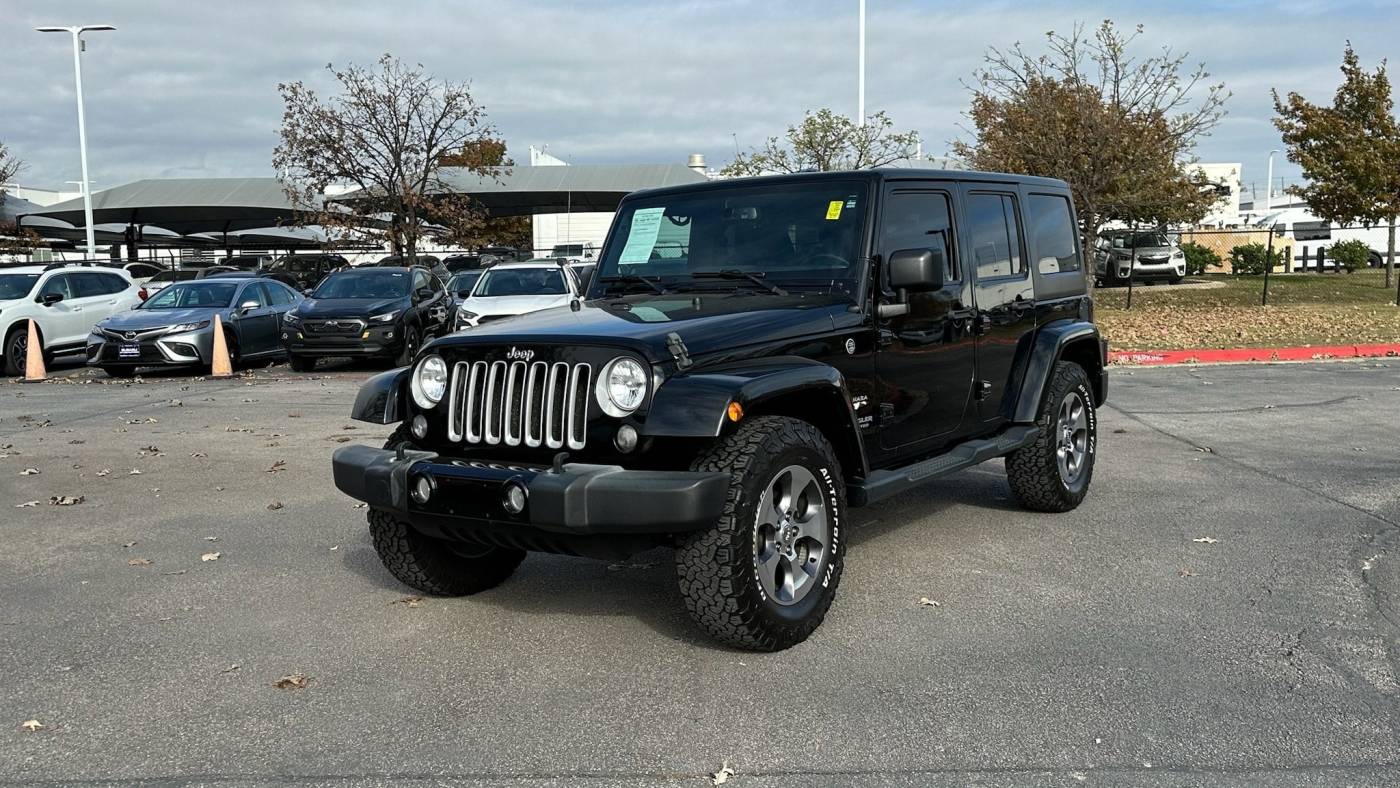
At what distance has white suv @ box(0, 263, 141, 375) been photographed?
1752cm

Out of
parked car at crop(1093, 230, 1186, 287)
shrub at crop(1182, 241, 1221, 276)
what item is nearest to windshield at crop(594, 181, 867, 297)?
parked car at crop(1093, 230, 1186, 287)

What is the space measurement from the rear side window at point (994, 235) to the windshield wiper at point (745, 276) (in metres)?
1.40

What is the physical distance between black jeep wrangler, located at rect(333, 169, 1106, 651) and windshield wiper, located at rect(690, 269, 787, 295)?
→ 0.05ft

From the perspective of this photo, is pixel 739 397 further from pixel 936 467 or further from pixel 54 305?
pixel 54 305

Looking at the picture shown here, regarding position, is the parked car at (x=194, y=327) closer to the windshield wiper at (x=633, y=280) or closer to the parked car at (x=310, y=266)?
the windshield wiper at (x=633, y=280)

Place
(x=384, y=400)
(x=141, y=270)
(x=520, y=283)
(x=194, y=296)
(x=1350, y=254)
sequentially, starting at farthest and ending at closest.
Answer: (x=1350, y=254) < (x=141, y=270) < (x=520, y=283) < (x=194, y=296) < (x=384, y=400)

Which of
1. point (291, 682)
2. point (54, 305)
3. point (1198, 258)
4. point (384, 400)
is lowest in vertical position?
point (291, 682)

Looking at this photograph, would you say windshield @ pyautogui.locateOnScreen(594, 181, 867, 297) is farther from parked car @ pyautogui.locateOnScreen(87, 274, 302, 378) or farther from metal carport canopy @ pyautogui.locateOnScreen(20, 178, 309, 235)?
metal carport canopy @ pyautogui.locateOnScreen(20, 178, 309, 235)

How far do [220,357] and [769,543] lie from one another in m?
14.2

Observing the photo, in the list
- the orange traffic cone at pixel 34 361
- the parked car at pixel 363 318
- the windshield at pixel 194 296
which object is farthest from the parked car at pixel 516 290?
the orange traffic cone at pixel 34 361

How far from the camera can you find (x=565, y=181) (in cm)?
4088

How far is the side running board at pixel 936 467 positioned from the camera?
514 centimetres

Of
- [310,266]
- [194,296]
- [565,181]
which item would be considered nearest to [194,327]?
[194,296]

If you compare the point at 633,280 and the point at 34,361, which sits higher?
the point at 633,280
